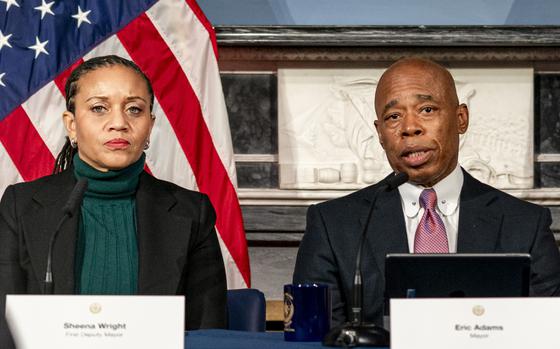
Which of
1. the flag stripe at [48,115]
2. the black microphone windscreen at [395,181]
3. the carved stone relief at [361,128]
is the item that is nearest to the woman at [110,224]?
the black microphone windscreen at [395,181]

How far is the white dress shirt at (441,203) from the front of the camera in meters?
2.89

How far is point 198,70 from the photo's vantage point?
11.9 ft

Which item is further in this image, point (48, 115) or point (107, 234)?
point (48, 115)

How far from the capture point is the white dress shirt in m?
2.89

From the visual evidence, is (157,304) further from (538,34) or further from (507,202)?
(538,34)

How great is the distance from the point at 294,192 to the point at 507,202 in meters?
A: 1.09

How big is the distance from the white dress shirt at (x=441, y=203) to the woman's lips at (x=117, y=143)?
78 centimetres

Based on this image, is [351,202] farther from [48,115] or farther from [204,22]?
[48,115]

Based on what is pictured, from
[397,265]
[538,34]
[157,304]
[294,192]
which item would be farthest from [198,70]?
[157,304]

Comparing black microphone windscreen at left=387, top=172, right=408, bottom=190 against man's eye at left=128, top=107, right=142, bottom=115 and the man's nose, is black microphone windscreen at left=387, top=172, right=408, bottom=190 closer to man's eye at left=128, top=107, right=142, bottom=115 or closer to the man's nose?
the man's nose

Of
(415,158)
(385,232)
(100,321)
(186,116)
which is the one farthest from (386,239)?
(100,321)

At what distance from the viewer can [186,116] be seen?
3.60m

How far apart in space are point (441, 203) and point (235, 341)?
1.01 meters

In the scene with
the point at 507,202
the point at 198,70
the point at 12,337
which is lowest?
the point at 12,337
